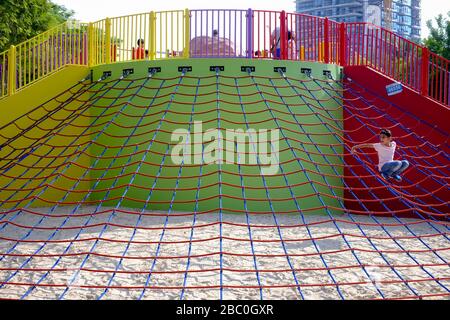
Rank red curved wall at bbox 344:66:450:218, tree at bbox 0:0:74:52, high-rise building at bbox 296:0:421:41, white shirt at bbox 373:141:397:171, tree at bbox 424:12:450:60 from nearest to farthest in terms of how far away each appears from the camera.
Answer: white shirt at bbox 373:141:397:171 < red curved wall at bbox 344:66:450:218 < tree at bbox 0:0:74:52 < tree at bbox 424:12:450:60 < high-rise building at bbox 296:0:421:41

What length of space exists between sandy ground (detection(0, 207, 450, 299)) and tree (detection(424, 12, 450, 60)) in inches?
732

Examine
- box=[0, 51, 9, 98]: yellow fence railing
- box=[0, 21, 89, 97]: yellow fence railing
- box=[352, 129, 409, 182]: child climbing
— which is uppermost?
box=[0, 21, 89, 97]: yellow fence railing

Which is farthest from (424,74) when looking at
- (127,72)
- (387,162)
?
(127,72)

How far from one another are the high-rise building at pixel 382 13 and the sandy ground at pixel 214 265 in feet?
218

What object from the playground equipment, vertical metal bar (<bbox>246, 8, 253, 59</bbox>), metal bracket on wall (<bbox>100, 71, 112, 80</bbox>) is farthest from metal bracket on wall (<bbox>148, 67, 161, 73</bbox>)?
vertical metal bar (<bbox>246, 8, 253, 59</bbox>)

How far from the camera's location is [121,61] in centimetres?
933

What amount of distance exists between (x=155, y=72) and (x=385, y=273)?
5.03 metres

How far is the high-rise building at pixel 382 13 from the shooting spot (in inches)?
2771

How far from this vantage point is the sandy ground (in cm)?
518

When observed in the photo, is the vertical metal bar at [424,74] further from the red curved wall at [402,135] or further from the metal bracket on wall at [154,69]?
the metal bracket on wall at [154,69]

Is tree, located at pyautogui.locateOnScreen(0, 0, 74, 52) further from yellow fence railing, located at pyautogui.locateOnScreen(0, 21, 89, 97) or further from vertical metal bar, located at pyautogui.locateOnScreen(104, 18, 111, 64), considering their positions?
vertical metal bar, located at pyautogui.locateOnScreen(104, 18, 111, 64)

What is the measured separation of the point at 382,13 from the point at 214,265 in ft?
230
